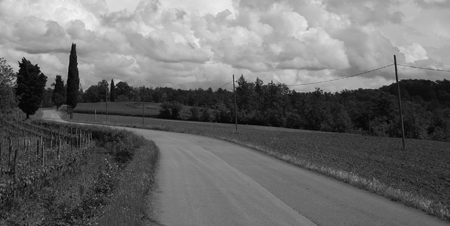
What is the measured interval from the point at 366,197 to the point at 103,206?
7.06 m

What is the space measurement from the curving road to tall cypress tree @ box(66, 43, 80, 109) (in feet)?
229

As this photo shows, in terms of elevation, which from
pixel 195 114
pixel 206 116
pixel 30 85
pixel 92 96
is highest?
pixel 92 96

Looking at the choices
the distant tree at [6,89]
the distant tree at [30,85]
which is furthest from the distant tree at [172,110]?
the distant tree at [6,89]

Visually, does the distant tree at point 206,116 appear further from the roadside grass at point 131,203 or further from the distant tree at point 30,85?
the roadside grass at point 131,203

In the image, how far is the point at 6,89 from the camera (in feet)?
96.4

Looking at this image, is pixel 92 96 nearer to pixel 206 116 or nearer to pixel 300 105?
pixel 206 116

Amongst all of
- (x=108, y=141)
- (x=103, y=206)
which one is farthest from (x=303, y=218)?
(x=108, y=141)

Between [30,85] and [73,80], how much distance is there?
67.0 feet

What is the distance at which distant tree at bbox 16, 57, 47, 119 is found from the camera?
59.4 metres

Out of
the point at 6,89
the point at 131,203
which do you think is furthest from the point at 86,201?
the point at 6,89

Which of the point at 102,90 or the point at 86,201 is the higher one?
the point at 102,90

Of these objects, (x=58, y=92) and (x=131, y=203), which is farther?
(x=58, y=92)

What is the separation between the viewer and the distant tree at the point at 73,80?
261ft

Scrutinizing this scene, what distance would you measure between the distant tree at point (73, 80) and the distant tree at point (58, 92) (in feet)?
138
